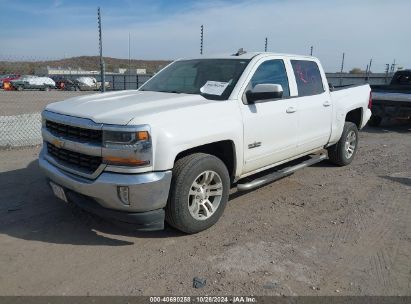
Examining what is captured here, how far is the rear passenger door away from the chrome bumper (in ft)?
8.11

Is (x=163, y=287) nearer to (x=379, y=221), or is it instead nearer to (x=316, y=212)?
(x=316, y=212)

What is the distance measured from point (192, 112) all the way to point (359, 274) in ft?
6.96

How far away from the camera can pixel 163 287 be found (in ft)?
10.2

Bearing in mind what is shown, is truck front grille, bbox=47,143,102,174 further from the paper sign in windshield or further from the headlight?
the paper sign in windshield

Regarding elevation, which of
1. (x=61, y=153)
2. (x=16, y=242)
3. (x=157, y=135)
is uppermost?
(x=157, y=135)

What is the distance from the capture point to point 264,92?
4230mm

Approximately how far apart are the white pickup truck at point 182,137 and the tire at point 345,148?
4.08 ft

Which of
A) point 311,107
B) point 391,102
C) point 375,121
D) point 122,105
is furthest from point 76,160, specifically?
point 375,121

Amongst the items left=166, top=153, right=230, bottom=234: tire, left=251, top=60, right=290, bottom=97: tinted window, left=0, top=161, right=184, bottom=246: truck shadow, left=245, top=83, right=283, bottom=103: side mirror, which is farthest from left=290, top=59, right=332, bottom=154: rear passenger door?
left=0, top=161, right=184, bottom=246: truck shadow

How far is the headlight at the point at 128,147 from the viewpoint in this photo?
3.37m

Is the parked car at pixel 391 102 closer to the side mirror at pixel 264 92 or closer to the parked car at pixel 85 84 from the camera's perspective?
the side mirror at pixel 264 92

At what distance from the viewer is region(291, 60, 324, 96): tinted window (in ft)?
17.7

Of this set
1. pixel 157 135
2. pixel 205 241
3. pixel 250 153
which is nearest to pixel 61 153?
pixel 157 135

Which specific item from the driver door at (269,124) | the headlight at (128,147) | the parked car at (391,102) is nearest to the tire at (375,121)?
the parked car at (391,102)
